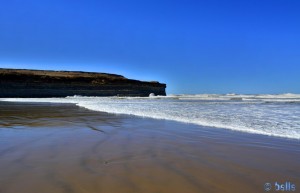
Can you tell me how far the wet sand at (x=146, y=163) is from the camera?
8.48 feet

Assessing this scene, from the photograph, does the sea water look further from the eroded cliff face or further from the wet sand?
the eroded cliff face

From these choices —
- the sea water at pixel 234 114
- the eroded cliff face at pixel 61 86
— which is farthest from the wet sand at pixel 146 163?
the eroded cliff face at pixel 61 86

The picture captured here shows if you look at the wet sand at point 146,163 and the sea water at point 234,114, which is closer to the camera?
the wet sand at point 146,163

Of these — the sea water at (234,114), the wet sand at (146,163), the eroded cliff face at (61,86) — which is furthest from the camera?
the eroded cliff face at (61,86)

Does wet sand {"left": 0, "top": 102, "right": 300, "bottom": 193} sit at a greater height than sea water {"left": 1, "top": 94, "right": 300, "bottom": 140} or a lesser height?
lesser

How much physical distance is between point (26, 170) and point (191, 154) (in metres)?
1.89

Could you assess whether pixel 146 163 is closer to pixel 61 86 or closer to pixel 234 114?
pixel 234 114

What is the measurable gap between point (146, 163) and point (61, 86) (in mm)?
53728

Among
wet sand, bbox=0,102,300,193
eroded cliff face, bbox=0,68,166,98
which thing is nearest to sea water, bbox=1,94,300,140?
wet sand, bbox=0,102,300,193

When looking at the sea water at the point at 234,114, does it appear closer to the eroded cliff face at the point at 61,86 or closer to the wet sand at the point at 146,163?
the wet sand at the point at 146,163

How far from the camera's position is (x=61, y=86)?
5472 cm

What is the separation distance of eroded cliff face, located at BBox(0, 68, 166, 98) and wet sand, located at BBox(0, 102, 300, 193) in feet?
161

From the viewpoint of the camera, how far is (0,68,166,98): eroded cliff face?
165ft

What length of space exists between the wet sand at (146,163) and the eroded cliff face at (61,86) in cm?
4905
